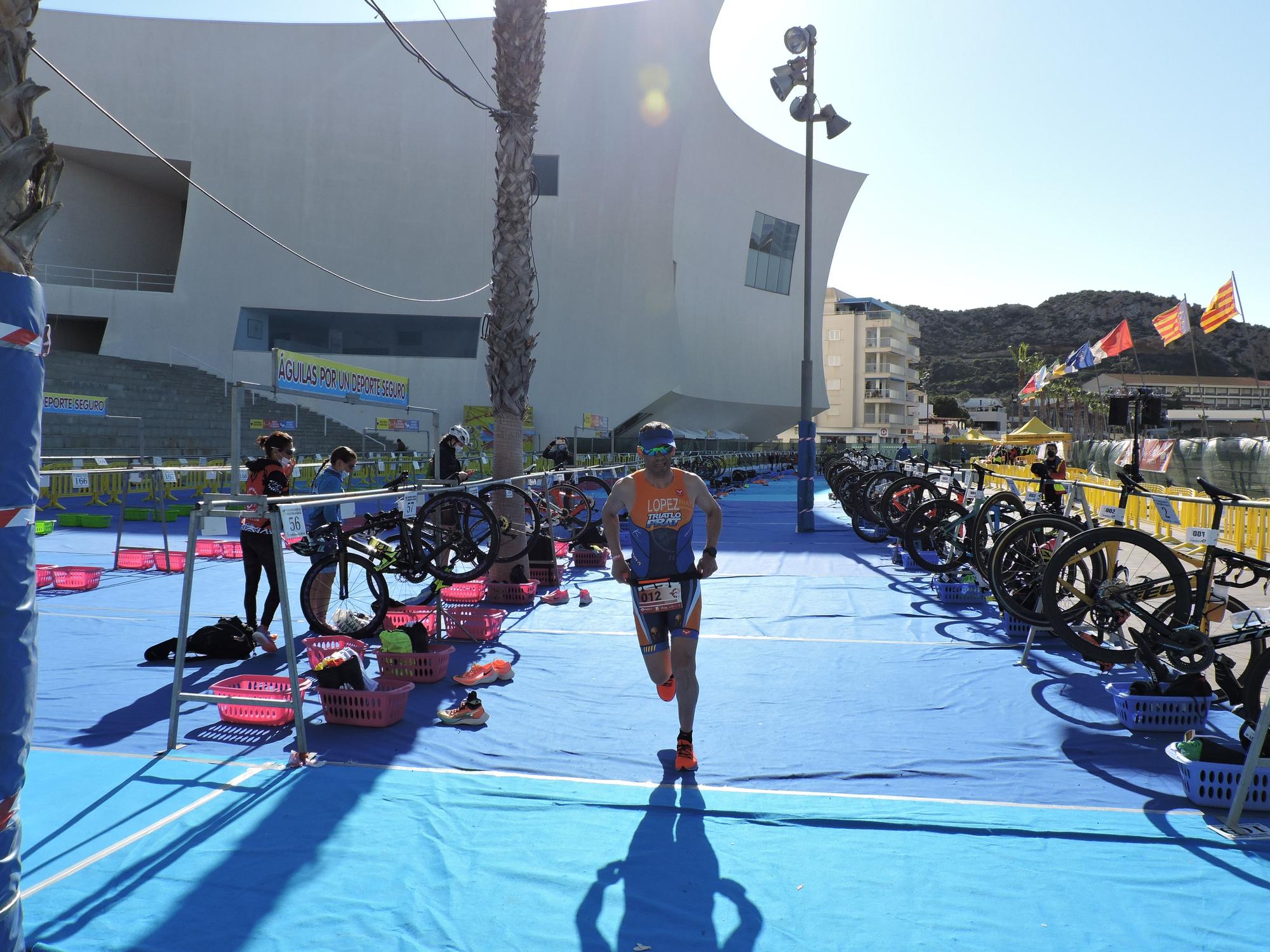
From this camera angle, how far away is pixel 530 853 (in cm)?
339

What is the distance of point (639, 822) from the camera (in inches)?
145

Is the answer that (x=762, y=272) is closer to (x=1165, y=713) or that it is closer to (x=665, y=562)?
(x=1165, y=713)

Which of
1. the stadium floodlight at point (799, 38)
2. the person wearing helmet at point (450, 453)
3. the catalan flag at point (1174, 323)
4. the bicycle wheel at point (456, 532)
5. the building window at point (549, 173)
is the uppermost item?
the building window at point (549, 173)

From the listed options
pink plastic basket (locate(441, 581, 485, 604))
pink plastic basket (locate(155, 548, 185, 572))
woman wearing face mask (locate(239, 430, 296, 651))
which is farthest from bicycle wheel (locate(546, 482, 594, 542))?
pink plastic basket (locate(155, 548, 185, 572))

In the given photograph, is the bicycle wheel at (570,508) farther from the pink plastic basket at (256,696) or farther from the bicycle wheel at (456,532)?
the pink plastic basket at (256,696)

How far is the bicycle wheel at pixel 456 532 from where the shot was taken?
7688 mm

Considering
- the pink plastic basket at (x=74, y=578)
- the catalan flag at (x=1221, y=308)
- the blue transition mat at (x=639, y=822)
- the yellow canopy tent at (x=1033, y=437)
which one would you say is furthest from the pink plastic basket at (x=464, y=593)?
the yellow canopy tent at (x=1033, y=437)

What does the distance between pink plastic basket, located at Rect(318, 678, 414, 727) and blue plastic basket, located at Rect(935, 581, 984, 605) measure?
20.0ft

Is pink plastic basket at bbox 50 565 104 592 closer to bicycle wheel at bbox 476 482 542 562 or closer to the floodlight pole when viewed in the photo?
bicycle wheel at bbox 476 482 542 562

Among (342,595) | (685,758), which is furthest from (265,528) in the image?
(685,758)

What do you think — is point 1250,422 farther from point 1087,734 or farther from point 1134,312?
point 1134,312

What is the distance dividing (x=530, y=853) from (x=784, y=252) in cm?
5023

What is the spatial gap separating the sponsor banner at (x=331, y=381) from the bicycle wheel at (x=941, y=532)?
20.2 feet

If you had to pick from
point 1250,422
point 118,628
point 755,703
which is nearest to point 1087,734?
point 755,703
